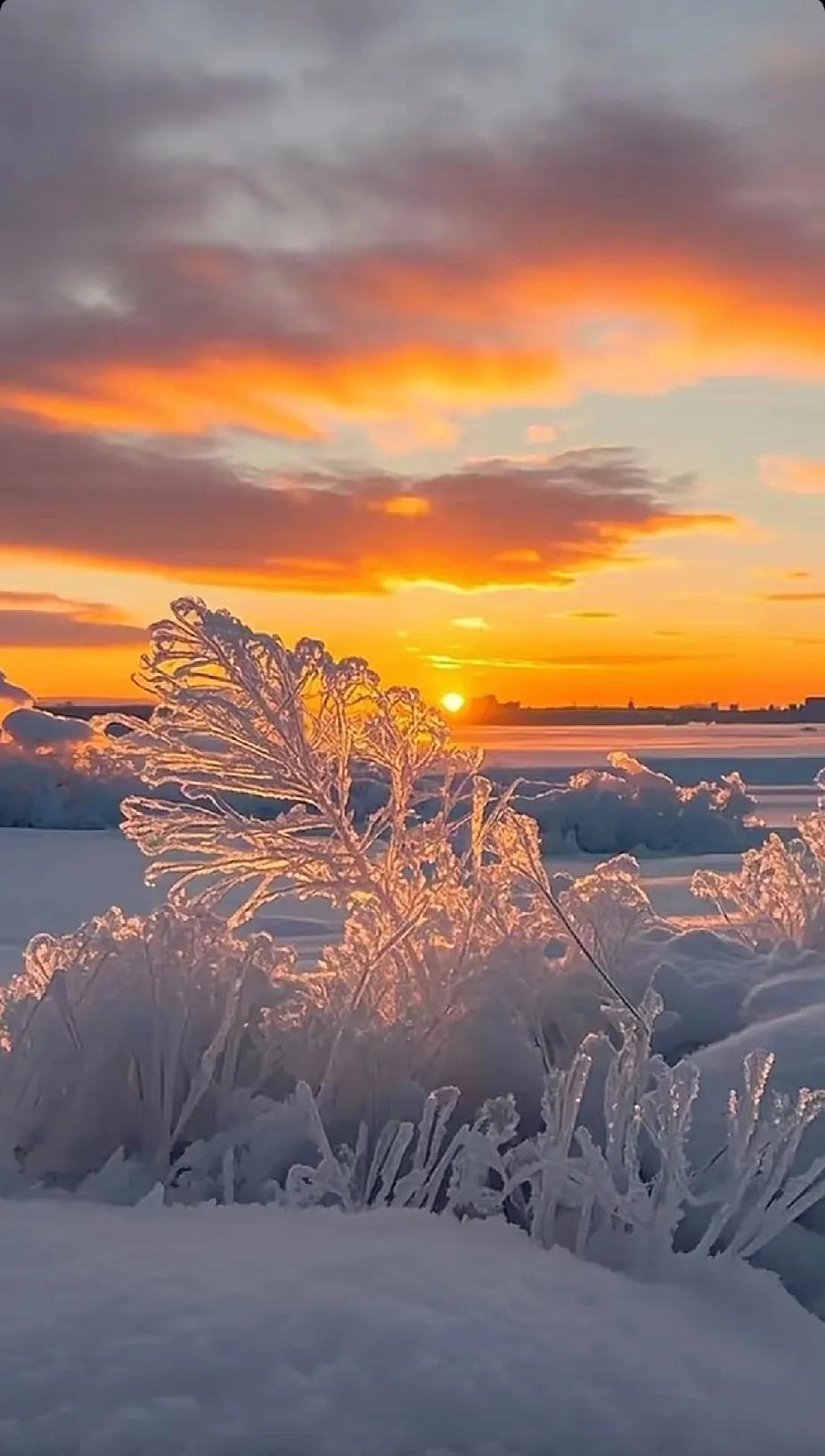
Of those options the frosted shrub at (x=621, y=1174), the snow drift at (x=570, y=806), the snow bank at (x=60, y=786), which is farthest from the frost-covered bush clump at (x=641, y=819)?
the frosted shrub at (x=621, y=1174)

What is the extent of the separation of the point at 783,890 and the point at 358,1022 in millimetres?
1103

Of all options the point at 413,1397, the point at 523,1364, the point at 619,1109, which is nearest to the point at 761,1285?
the point at 619,1109

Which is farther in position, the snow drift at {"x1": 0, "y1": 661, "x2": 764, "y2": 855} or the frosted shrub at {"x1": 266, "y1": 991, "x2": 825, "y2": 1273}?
the snow drift at {"x1": 0, "y1": 661, "x2": 764, "y2": 855}

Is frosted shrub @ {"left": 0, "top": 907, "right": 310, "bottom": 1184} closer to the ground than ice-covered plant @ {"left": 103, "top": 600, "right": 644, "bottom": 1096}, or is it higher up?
closer to the ground

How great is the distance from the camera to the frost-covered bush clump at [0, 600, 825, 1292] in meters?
1.61

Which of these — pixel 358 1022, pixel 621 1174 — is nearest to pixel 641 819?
pixel 358 1022

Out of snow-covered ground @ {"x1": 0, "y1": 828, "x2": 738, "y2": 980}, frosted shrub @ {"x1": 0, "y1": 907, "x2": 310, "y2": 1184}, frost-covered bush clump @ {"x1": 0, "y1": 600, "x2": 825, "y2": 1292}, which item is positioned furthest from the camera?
snow-covered ground @ {"x1": 0, "y1": 828, "x2": 738, "y2": 980}

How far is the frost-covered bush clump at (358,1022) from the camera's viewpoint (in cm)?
161

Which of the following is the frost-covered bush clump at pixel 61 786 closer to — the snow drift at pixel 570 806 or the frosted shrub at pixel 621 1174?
the snow drift at pixel 570 806

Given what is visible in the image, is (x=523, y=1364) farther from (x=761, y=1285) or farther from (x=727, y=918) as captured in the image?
(x=727, y=918)

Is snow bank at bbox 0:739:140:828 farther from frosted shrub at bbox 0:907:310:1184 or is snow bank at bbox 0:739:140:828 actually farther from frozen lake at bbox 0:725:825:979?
frosted shrub at bbox 0:907:310:1184

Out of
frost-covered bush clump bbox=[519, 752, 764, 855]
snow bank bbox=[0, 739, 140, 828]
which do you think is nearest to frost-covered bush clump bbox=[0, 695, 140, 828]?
snow bank bbox=[0, 739, 140, 828]

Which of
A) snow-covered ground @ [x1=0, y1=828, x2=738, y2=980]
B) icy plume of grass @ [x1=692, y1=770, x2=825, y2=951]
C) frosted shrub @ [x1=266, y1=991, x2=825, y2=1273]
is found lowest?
snow-covered ground @ [x1=0, y1=828, x2=738, y2=980]

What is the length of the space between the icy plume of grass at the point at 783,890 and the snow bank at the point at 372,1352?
1362 millimetres
